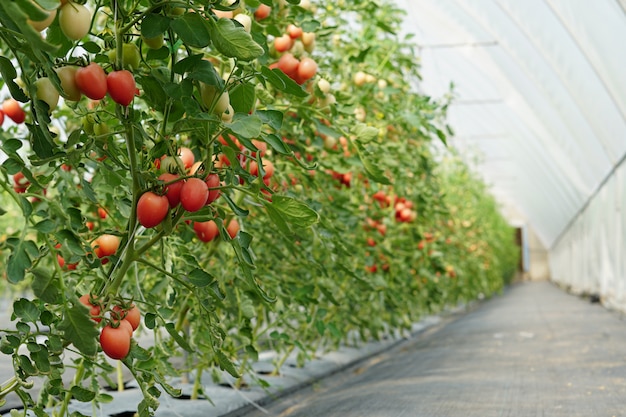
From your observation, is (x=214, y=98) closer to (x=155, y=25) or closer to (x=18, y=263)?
(x=155, y=25)

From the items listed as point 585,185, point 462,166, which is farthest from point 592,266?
point 462,166

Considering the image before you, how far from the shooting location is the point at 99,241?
4.92ft

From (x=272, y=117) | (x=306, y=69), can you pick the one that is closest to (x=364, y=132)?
(x=306, y=69)

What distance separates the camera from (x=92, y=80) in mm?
1067

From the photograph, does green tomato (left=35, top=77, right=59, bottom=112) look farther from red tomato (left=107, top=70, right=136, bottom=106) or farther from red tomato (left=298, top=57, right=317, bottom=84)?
red tomato (left=298, top=57, right=317, bottom=84)

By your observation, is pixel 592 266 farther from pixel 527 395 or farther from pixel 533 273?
pixel 533 273

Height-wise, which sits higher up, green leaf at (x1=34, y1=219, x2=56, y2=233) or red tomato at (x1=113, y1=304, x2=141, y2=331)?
green leaf at (x1=34, y1=219, x2=56, y2=233)

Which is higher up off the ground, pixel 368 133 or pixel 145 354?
pixel 368 133

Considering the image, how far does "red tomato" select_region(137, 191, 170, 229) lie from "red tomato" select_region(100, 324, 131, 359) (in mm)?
166

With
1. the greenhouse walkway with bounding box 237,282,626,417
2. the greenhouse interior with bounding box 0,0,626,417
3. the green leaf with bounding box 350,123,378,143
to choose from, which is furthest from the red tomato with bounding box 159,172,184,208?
the greenhouse walkway with bounding box 237,282,626,417

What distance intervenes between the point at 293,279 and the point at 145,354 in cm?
113

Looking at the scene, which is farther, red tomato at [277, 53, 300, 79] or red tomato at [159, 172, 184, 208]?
red tomato at [277, 53, 300, 79]

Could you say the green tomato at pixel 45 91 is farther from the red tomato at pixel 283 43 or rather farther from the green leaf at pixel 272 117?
the red tomato at pixel 283 43

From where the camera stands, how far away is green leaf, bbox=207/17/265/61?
102 centimetres
